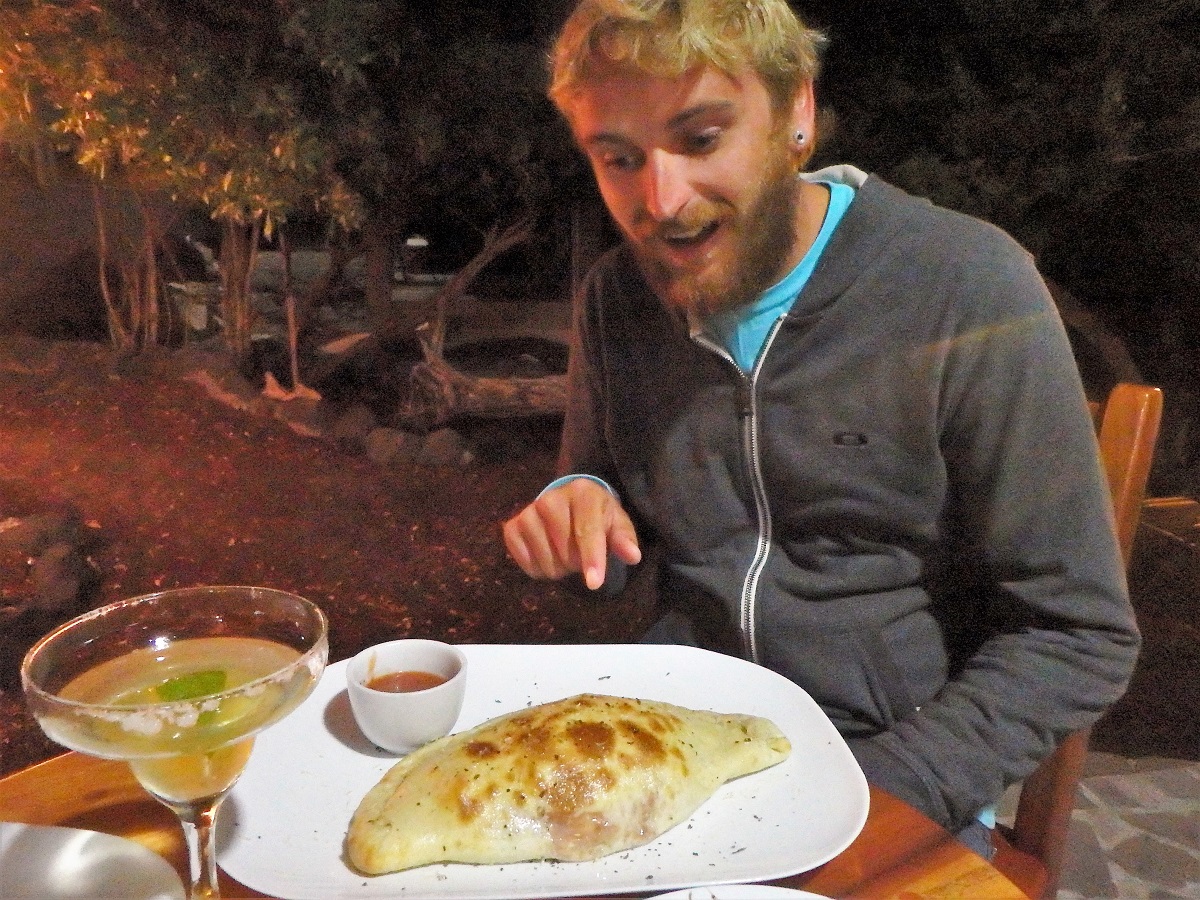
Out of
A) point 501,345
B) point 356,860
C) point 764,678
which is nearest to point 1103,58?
point 501,345

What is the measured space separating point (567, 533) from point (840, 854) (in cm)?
61

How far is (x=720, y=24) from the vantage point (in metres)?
1.33

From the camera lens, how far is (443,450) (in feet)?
7.27

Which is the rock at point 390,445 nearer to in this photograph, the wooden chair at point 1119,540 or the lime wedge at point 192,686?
the lime wedge at point 192,686

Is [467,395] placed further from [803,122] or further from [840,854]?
[840,854]

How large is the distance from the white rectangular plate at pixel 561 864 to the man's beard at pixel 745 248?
625 mm

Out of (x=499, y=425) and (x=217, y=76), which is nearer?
(x=217, y=76)

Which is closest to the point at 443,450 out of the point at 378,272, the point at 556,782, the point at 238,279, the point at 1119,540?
the point at 378,272

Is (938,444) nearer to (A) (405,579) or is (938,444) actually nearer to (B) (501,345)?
(B) (501,345)

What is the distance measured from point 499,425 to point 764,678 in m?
1.27

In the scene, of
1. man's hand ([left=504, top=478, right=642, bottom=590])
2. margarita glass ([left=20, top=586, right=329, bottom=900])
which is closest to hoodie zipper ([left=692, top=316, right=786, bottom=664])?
man's hand ([left=504, top=478, right=642, bottom=590])

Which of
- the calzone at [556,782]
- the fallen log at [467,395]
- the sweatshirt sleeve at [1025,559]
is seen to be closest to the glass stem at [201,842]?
the calzone at [556,782]

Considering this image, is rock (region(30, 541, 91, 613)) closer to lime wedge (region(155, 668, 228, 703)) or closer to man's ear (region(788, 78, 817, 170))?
lime wedge (region(155, 668, 228, 703))

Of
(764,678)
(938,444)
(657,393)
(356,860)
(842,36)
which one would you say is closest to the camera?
(356,860)
